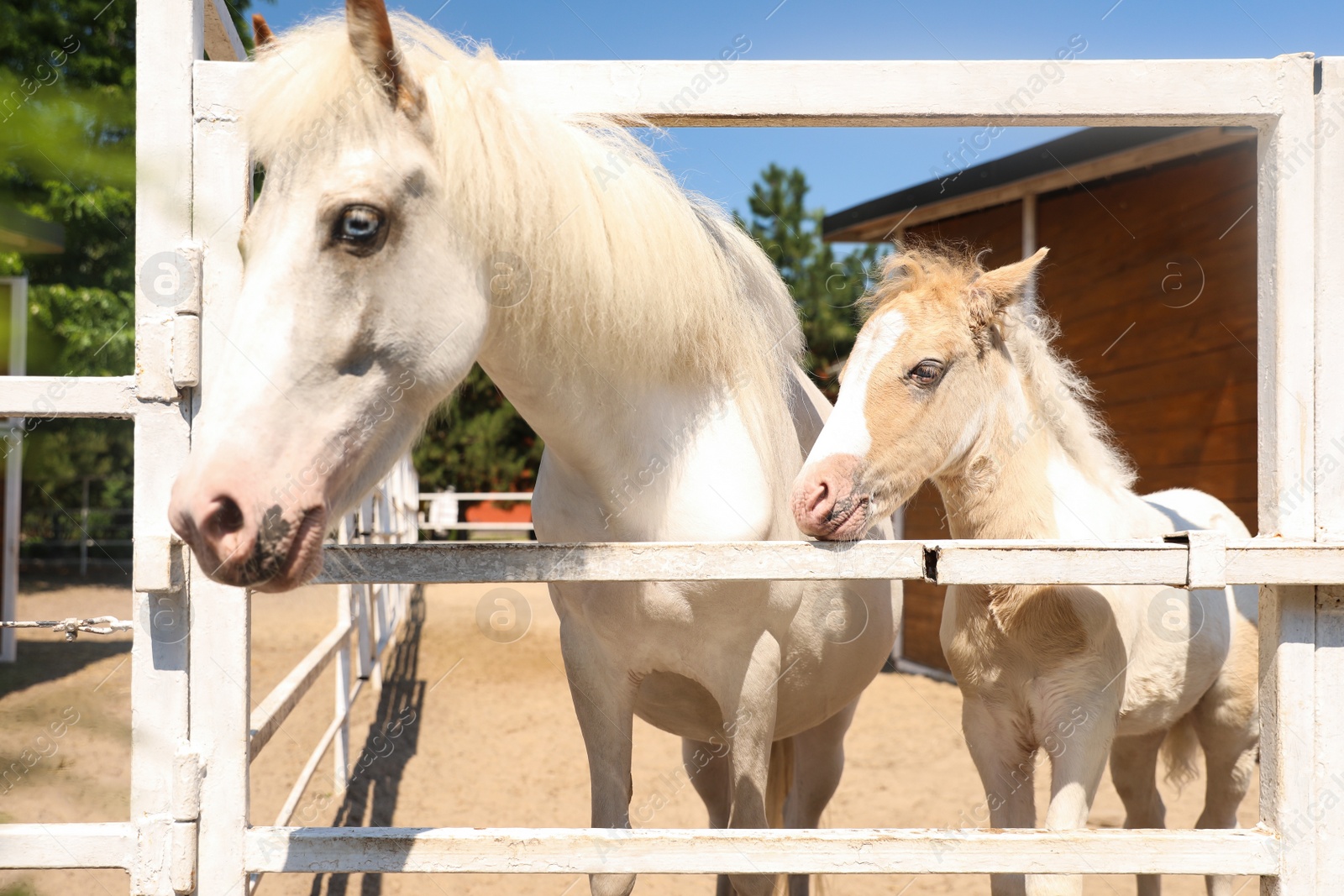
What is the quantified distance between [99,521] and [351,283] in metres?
17.6

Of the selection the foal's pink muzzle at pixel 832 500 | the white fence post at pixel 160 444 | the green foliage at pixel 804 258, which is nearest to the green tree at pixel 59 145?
the white fence post at pixel 160 444

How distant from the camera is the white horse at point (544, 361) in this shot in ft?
4.12

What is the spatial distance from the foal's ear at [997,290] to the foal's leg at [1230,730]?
1472mm

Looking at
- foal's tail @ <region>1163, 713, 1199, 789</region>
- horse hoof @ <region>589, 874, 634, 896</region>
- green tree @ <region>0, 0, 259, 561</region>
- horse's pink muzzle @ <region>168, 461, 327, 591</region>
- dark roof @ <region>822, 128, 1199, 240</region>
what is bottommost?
foal's tail @ <region>1163, 713, 1199, 789</region>

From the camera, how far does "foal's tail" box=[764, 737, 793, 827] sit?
288 centimetres

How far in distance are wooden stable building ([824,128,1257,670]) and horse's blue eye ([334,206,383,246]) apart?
3905 millimetres

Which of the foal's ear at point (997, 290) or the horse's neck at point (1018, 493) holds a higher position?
the foal's ear at point (997, 290)

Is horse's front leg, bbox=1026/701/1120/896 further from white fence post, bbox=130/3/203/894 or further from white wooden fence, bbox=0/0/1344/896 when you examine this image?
white fence post, bbox=130/3/203/894

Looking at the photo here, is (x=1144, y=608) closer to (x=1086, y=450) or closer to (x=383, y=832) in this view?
(x=1086, y=450)

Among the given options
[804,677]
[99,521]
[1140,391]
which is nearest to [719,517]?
[804,677]

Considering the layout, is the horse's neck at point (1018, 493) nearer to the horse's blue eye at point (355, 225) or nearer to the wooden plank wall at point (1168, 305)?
the horse's blue eye at point (355, 225)

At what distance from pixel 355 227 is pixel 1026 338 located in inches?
66.4

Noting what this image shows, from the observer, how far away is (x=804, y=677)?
2256mm

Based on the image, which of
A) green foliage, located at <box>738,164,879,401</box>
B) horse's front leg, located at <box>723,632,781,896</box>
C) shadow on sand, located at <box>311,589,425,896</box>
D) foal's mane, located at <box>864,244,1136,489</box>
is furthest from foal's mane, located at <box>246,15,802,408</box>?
green foliage, located at <box>738,164,879,401</box>
